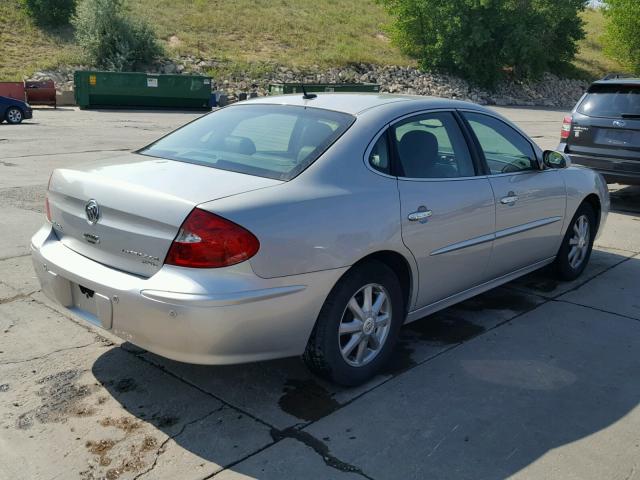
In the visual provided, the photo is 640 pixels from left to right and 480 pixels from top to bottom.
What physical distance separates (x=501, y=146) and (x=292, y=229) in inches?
96.9

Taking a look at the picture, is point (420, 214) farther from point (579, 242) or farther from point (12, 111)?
point (12, 111)

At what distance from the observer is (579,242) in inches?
231

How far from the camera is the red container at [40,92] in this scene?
90.2 ft

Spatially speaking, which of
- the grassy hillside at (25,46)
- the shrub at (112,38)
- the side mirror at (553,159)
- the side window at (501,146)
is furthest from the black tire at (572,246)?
the shrub at (112,38)

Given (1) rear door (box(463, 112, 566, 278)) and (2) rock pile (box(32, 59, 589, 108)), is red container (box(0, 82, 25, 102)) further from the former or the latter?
(1) rear door (box(463, 112, 566, 278))

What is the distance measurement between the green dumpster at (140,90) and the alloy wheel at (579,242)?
84.2 ft

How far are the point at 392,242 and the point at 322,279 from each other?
1.82 feet

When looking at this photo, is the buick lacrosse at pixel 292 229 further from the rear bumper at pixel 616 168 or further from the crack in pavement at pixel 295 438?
the rear bumper at pixel 616 168

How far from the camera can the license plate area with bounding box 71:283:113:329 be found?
3334 millimetres

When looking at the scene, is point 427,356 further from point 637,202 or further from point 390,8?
point 390,8

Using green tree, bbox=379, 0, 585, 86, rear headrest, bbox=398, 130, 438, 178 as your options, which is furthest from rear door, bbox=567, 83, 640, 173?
green tree, bbox=379, 0, 585, 86

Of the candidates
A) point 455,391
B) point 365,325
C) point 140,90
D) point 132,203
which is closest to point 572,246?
point 455,391

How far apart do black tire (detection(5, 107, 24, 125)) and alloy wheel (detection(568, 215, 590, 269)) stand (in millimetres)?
18921

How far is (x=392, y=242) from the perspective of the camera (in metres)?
3.72
